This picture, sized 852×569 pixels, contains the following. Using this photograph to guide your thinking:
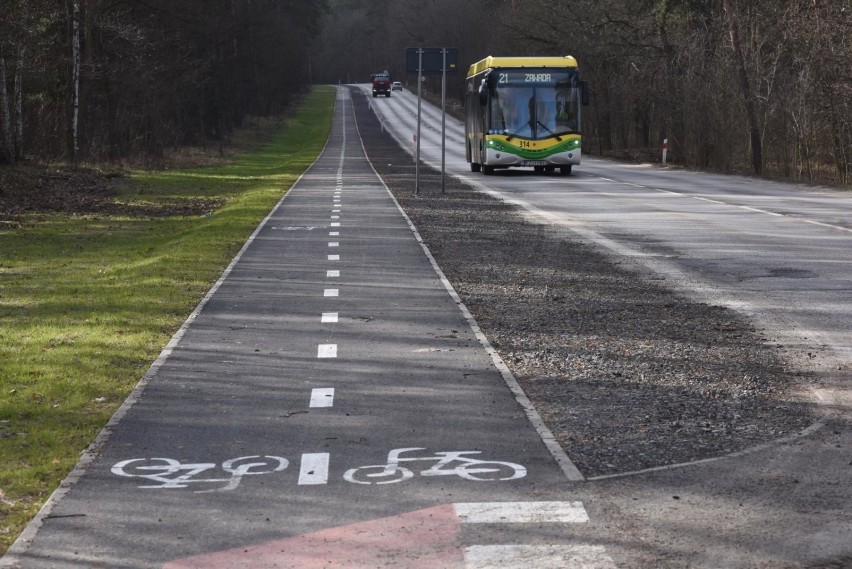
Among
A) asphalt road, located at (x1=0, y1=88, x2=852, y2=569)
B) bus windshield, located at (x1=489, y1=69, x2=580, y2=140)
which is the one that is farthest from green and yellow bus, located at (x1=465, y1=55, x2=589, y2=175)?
asphalt road, located at (x1=0, y1=88, x2=852, y2=569)

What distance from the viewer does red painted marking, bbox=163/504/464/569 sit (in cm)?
541

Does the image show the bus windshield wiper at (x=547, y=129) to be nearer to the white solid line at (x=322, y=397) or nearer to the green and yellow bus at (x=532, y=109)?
the green and yellow bus at (x=532, y=109)

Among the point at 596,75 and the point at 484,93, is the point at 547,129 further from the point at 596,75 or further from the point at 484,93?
the point at 596,75

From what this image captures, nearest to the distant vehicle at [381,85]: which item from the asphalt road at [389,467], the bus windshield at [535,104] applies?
the bus windshield at [535,104]

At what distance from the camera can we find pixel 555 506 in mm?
6188

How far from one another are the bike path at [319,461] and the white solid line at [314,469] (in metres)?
0.02

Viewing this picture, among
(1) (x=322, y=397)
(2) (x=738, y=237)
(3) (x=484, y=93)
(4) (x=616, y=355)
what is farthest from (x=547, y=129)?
(1) (x=322, y=397)

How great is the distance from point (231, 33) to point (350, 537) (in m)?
68.1

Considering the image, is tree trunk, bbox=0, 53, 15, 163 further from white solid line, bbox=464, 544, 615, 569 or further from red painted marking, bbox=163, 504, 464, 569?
white solid line, bbox=464, 544, 615, 569

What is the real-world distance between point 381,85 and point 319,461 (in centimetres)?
13519

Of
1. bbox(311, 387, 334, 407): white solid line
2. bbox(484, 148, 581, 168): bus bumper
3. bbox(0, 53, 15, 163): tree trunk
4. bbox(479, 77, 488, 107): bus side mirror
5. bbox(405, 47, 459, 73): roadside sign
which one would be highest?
bbox(405, 47, 459, 73): roadside sign

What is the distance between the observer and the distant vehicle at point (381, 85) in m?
140

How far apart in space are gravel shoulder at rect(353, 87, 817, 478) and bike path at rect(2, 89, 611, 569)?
355 millimetres

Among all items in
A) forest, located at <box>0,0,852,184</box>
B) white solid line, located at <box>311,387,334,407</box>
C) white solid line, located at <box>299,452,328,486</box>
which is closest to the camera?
white solid line, located at <box>299,452,328,486</box>
